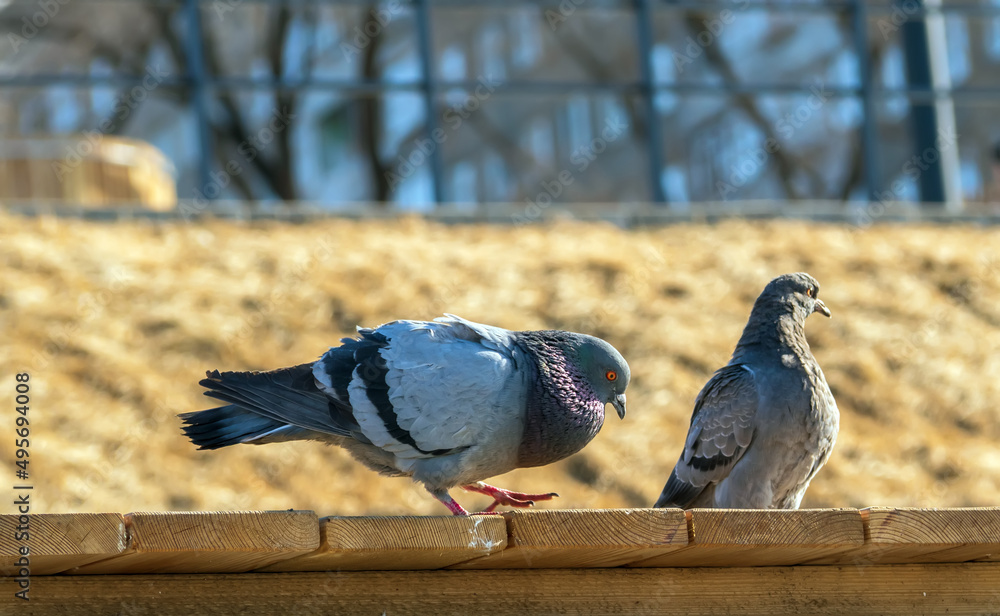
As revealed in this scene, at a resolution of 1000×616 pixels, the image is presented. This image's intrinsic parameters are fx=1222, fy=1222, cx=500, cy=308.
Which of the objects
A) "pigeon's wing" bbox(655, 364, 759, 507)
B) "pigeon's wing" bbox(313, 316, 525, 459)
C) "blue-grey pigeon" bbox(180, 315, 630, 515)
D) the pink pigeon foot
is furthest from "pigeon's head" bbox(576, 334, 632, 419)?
"pigeon's wing" bbox(655, 364, 759, 507)

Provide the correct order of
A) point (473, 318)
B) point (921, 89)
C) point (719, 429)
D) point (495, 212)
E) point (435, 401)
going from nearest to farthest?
point (435, 401), point (719, 429), point (473, 318), point (495, 212), point (921, 89)

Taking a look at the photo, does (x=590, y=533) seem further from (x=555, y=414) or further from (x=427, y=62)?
(x=427, y=62)

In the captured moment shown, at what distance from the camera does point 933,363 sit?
9203 mm

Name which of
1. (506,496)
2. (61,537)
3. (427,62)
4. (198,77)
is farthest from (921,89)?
(61,537)

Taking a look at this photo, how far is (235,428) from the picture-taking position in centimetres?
336

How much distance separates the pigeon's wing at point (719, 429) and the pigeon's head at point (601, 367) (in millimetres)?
768

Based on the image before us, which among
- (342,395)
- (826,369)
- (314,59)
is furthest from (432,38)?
(342,395)

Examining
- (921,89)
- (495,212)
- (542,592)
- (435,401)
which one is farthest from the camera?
(921,89)

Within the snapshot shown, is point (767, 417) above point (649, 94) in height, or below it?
below

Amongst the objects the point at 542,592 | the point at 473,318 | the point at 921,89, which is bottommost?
the point at 542,592

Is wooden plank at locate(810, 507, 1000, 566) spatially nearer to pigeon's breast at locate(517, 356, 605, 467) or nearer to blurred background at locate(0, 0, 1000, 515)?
pigeon's breast at locate(517, 356, 605, 467)

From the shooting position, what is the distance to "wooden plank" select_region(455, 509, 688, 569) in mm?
2648

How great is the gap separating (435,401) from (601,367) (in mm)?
508

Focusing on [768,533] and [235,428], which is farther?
[235,428]
